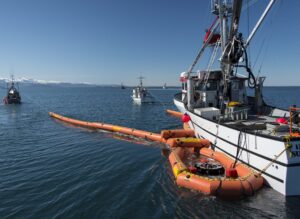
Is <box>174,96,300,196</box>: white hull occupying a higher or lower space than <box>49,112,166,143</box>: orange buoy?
higher

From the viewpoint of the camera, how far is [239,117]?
63.1 ft

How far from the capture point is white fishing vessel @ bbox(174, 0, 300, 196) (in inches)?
466

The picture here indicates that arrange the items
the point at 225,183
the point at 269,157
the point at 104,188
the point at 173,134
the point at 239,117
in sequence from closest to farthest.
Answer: the point at 225,183 → the point at 269,157 → the point at 104,188 → the point at 239,117 → the point at 173,134

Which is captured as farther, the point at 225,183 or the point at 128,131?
the point at 128,131

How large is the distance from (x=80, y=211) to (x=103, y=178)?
13.1 feet

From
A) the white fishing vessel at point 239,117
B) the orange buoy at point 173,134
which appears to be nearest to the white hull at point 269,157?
the white fishing vessel at point 239,117

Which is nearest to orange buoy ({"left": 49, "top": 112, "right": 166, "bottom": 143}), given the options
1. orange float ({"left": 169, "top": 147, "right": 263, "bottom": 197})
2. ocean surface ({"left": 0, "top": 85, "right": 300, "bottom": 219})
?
ocean surface ({"left": 0, "top": 85, "right": 300, "bottom": 219})

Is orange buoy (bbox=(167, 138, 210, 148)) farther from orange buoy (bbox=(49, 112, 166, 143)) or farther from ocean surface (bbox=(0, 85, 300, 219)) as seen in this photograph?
orange buoy (bbox=(49, 112, 166, 143))

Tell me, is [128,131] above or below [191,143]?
below

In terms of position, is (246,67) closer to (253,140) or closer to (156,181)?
(253,140)

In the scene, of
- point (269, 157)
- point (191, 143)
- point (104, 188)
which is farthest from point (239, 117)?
point (104, 188)

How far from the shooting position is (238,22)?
18969mm

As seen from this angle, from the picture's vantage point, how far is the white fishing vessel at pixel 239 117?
11836 mm

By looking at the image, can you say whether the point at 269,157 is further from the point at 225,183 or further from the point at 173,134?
the point at 173,134
